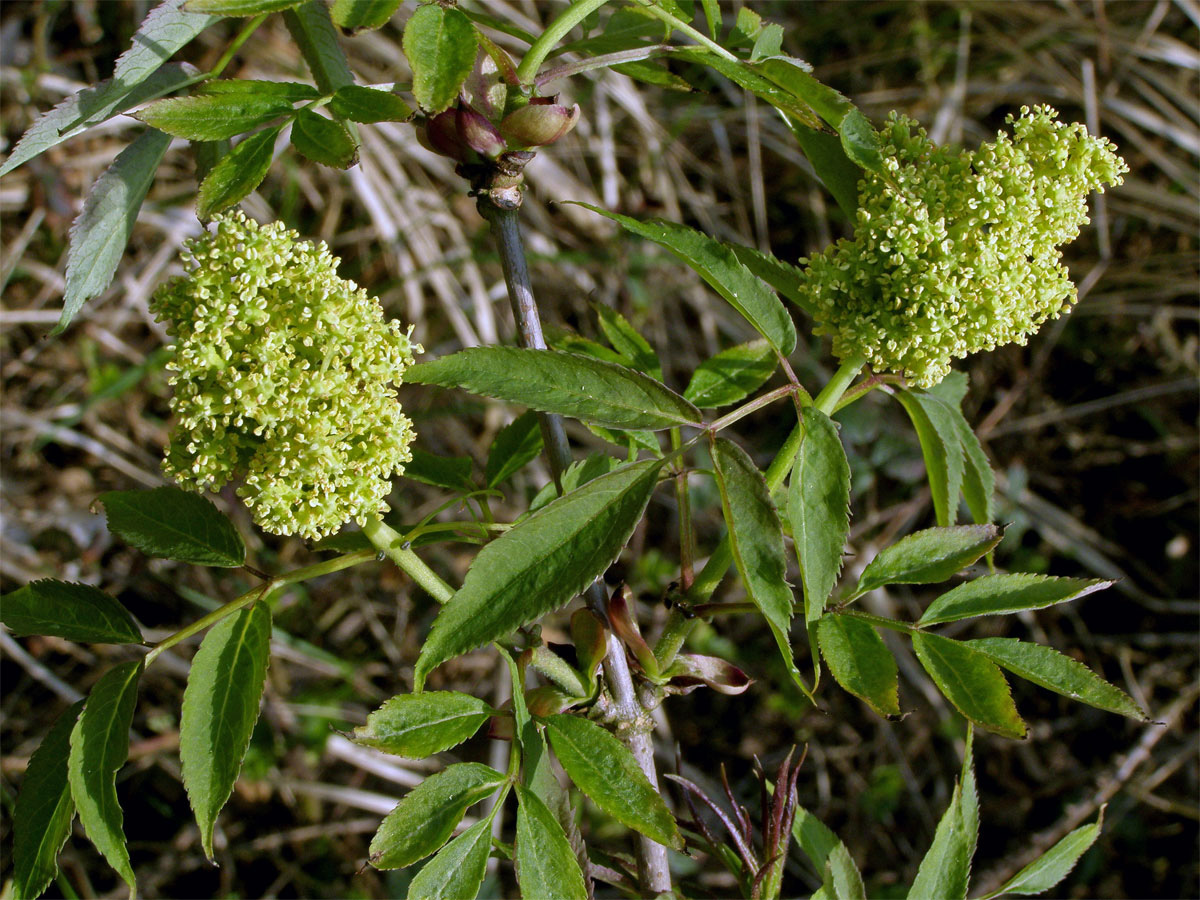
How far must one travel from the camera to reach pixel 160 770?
3.47 meters

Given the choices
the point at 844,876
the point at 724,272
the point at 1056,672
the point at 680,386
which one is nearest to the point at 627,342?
the point at 724,272

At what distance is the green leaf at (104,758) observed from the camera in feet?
3.61

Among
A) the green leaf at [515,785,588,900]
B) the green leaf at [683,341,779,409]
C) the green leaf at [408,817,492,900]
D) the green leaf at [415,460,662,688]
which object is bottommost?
the green leaf at [408,817,492,900]

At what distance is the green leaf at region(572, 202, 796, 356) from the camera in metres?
1.12

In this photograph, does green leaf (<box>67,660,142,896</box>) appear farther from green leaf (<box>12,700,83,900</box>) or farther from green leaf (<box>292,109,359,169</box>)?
green leaf (<box>292,109,359,169</box>)

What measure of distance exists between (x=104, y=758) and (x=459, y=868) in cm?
45

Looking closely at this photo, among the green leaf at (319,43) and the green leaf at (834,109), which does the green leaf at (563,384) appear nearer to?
the green leaf at (834,109)

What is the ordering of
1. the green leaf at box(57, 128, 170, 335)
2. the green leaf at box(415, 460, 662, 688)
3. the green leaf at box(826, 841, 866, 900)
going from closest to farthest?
1. the green leaf at box(415, 460, 662, 688)
2. the green leaf at box(57, 128, 170, 335)
3. the green leaf at box(826, 841, 866, 900)

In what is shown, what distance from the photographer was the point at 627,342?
4.94ft

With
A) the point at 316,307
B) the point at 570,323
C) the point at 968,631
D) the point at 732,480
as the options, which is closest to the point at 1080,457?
the point at 968,631

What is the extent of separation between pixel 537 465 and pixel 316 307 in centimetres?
270

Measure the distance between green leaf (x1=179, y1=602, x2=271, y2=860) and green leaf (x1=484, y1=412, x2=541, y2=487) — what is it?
1.39ft

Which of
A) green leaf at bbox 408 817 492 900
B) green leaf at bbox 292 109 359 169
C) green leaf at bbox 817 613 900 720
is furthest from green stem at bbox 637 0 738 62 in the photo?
green leaf at bbox 408 817 492 900

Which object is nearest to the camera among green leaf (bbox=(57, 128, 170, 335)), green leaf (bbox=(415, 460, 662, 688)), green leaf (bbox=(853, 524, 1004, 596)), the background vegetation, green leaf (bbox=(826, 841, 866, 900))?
green leaf (bbox=(415, 460, 662, 688))
